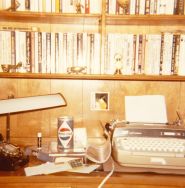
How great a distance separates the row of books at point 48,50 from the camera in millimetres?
1573

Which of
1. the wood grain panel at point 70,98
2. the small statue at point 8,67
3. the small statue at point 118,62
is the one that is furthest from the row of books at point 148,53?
the small statue at point 8,67

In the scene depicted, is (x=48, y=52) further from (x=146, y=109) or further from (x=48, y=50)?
(x=146, y=109)

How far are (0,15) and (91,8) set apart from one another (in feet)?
1.52

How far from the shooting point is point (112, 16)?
4.90 ft

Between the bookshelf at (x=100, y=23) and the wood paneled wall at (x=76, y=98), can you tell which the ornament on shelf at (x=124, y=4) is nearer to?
the bookshelf at (x=100, y=23)

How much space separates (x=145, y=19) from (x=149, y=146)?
0.64 meters

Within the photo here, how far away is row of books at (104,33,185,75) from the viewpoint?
5.18 feet

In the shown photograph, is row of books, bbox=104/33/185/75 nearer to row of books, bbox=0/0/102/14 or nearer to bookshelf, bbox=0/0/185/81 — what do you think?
bookshelf, bbox=0/0/185/81

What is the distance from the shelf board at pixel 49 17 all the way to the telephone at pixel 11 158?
2.12 ft

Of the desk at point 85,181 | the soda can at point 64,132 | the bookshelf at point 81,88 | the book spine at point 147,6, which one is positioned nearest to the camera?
the desk at point 85,181

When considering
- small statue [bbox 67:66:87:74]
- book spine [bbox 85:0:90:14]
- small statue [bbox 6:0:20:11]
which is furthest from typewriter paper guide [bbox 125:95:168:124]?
small statue [bbox 6:0:20:11]

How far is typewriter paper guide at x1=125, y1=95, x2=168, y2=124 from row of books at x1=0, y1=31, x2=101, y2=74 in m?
0.30

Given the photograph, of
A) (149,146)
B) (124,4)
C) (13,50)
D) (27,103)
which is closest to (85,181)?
(149,146)

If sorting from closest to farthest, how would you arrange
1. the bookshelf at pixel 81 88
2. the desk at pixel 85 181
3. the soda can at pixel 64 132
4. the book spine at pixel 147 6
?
the desk at pixel 85 181 < the soda can at pixel 64 132 < the book spine at pixel 147 6 < the bookshelf at pixel 81 88
